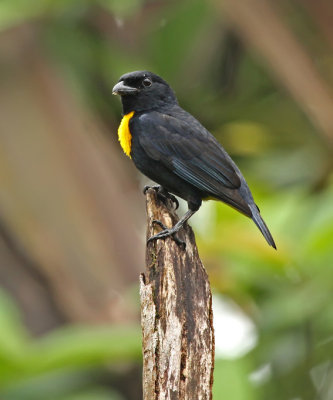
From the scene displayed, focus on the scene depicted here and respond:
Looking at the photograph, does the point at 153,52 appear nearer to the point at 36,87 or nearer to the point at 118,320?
the point at 36,87

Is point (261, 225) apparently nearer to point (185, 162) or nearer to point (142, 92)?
point (185, 162)

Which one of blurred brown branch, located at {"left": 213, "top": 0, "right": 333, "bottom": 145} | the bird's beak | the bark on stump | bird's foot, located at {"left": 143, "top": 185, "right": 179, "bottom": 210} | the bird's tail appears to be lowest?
the bark on stump

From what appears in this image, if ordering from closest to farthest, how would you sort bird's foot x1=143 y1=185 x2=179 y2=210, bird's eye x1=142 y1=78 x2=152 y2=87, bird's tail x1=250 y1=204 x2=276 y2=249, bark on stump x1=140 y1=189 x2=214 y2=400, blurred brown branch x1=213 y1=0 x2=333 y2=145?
bark on stump x1=140 y1=189 x2=214 y2=400 → bird's tail x1=250 y1=204 x2=276 y2=249 → bird's foot x1=143 y1=185 x2=179 y2=210 → bird's eye x1=142 y1=78 x2=152 y2=87 → blurred brown branch x1=213 y1=0 x2=333 y2=145

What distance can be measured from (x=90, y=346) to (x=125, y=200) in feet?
5.69

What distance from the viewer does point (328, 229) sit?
4.69m

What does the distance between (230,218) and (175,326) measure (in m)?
1.89

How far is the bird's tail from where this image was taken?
4.57 meters

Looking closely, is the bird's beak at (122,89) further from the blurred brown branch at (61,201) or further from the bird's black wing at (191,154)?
the blurred brown branch at (61,201)

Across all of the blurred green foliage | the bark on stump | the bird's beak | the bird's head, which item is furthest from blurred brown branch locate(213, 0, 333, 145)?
the bark on stump

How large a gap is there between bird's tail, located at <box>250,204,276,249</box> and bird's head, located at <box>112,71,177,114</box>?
0.82 metres

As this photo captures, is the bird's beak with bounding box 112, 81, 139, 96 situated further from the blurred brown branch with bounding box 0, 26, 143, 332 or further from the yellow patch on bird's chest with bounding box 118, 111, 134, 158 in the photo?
the blurred brown branch with bounding box 0, 26, 143, 332

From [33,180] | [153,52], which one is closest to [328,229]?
[33,180]

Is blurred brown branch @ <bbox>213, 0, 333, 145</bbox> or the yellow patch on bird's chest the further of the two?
blurred brown branch @ <bbox>213, 0, 333, 145</bbox>

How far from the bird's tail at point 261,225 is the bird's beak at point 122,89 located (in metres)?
0.90
